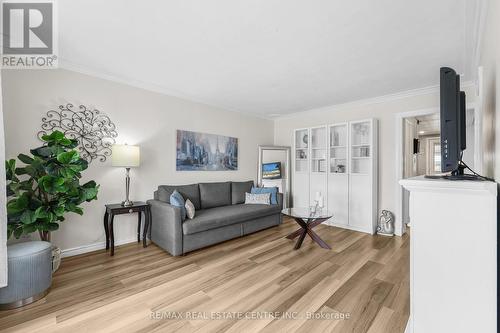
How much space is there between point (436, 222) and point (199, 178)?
358cm

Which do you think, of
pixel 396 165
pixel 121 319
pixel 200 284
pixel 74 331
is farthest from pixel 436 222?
pixel 396 165

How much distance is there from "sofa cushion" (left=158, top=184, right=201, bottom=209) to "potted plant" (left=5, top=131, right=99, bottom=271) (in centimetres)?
103

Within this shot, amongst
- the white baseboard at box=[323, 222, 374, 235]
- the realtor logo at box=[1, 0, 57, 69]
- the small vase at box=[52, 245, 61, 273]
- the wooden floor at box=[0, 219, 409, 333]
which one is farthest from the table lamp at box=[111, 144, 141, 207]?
the white baseboard at box=[323, 222, 374, 235]

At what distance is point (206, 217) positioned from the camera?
3111mm

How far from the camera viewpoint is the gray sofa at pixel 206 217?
2.85m

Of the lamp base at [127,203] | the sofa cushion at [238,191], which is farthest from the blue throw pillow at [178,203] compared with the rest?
the sofa cushion at [238,191]

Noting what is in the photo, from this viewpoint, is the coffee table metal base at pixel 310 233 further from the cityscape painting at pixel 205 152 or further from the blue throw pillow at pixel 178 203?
the cityscape painting at pixel 205 152

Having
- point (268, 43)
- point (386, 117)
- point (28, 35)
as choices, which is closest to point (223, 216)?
point (268, 43)

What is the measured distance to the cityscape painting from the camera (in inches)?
153

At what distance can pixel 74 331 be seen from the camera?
1567 mm

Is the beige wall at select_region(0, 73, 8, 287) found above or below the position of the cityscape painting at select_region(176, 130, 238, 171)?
below

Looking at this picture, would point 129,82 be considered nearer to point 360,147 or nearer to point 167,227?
point 167,227

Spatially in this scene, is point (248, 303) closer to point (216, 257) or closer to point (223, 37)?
point (216, 257)

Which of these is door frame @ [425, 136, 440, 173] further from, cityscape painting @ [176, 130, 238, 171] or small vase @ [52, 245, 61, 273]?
small vase @ [52, 245, 61, 273]
